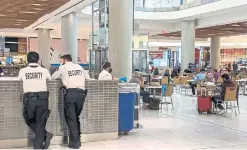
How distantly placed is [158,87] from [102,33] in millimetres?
3439

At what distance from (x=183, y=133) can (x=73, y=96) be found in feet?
7.49

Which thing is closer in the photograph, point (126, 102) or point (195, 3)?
point (126, 102)

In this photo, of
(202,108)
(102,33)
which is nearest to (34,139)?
(202,108)

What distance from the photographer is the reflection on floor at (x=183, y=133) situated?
5455 mm

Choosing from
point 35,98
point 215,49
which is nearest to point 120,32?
point 35,98

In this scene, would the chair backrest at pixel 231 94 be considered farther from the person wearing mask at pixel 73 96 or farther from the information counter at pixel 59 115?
the person wearing mask at pixel 73 96

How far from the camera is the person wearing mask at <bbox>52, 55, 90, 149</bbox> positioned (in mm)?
5199

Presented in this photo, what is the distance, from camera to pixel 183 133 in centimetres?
643

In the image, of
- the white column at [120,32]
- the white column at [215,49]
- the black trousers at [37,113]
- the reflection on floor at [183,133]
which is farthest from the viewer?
the white column at [215,49]

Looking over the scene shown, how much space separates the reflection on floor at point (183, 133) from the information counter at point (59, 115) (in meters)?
0.22

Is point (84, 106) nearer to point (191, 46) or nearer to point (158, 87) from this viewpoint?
point (158, 87)

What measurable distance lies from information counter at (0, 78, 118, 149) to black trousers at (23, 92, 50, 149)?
24 centimetres

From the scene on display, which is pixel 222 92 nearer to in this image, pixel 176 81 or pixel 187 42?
pixel 176 81

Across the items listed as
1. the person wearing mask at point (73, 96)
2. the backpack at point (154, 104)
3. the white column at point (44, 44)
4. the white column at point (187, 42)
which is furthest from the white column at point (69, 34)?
the person wearing mask at point (73, 96)
